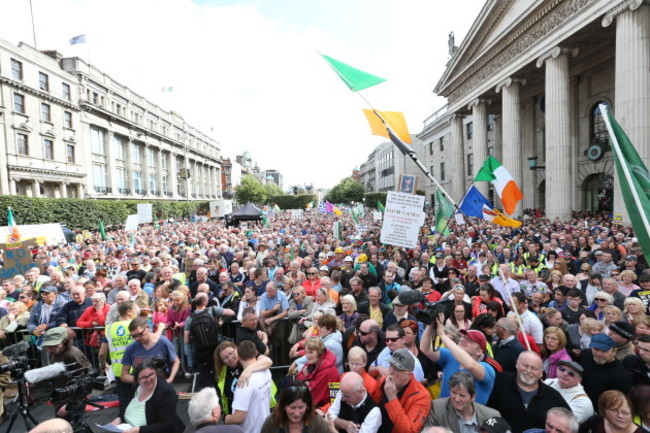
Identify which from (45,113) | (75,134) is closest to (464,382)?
(45,113)

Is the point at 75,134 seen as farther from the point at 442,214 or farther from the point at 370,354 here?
the point at 370,354

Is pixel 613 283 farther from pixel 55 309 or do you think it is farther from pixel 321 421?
pixel 55 309

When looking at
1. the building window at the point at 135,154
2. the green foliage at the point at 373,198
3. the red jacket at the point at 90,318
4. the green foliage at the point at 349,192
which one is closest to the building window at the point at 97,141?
the building window at the point at 135,154

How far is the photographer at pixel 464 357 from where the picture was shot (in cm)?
313

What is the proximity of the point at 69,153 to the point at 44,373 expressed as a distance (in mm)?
42545

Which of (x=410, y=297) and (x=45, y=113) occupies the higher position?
(x=45, y=113)

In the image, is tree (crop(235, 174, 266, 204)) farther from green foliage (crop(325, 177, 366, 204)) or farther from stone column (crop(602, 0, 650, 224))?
stone column (crop(602, 0, 650, 224))

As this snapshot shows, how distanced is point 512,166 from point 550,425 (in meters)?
24.0

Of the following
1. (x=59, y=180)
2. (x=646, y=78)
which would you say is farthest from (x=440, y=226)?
(x=59, y=180)

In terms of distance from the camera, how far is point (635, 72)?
46.4 feet

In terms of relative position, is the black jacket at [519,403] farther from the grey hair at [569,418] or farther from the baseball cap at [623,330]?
the baseball cap at [623,330]

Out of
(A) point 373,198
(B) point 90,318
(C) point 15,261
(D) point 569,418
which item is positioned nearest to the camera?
(D) point 569,418

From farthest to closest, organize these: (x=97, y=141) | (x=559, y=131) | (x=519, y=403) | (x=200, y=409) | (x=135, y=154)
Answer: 1. (x=135, y=154)
2. (x=97, y=141)
3. (x=559, y=131)
4. (x=519, y=403)
5. (x=200, y=409)

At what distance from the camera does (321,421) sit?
2.82 metres
